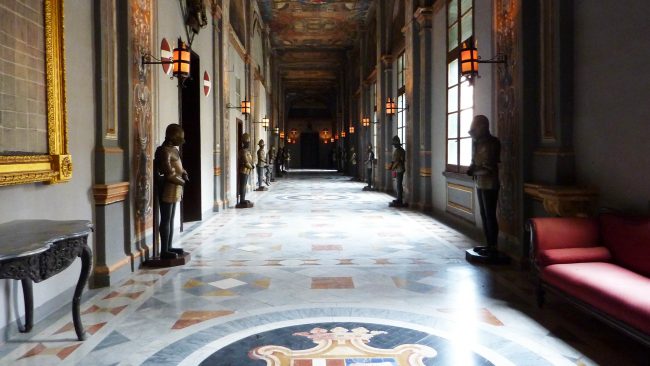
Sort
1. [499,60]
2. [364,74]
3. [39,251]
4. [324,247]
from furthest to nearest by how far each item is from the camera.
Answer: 1. [364,74]
2. [324,247]
3. [499,60]
4. [39,251]

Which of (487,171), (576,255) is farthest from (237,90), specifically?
(576,255)

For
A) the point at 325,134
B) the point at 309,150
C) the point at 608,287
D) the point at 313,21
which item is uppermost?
the point at 313,21

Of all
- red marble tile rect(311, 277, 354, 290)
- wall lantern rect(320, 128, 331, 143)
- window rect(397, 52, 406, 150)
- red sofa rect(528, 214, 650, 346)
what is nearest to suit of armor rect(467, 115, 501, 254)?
red sofa rect(528, 214, 650, 346)

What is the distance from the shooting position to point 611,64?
4004 millimetres

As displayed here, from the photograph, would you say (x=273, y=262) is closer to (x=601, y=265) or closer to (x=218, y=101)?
(x=601, y=265)

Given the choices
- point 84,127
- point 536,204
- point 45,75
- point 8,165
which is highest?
point 45,75

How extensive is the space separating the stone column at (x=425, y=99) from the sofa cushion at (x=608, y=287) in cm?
657

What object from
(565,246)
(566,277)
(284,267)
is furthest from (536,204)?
(284,267)

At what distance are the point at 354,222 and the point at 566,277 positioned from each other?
17.7ft

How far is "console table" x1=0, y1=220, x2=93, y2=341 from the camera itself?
249 centimetres

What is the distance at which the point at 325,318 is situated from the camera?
3576mm

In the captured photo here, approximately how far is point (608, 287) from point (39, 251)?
11.0 feet

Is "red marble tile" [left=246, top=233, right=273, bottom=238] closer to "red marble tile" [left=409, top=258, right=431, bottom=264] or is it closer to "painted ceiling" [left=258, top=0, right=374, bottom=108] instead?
"red marble tile" [left=409, top=258, right=431, bottom=264]

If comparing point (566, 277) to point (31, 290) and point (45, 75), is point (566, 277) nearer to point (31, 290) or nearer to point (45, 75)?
point (31, 290)
